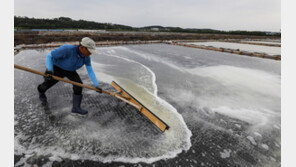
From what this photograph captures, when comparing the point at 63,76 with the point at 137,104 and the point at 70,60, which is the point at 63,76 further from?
the point at 137,104

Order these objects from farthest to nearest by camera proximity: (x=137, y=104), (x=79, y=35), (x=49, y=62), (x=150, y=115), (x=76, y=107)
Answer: (x=79, y=35) → (x=137, y=104) → (x=76, y=107) → (x=150, y=115) → (x=49, y=62)

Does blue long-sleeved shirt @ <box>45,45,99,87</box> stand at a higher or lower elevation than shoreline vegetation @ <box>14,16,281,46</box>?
lower

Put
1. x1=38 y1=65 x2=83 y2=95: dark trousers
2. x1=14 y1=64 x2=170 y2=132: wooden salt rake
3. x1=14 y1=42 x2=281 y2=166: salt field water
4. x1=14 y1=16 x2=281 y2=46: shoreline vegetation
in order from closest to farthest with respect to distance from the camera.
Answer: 1. x1=14 y1=42 x2=281 y2=166: salt field water
2. x1=14 y1=64 x2=170 y2=132: wooden salt rake
3. x1=38 y1=65 x2=83 y2=95: dark trousers
4. x1=14 y1=16 x2=281 y2=46: shoreline vegetation

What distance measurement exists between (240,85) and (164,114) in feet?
10.8

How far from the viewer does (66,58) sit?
2.54 m

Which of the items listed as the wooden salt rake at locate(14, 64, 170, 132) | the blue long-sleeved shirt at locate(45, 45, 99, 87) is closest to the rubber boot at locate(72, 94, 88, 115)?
the wooden salt rake at locate(14, 64, 170, 132)

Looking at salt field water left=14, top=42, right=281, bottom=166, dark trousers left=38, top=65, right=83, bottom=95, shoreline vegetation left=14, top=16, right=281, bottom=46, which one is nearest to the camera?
salt field water left=14, top=42, right=281, bottom=166

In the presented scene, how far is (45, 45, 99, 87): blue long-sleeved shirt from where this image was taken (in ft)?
8.07

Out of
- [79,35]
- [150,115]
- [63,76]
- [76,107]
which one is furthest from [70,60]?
[79,35]

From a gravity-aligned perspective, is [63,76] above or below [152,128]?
above

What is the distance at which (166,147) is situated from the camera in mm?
2213

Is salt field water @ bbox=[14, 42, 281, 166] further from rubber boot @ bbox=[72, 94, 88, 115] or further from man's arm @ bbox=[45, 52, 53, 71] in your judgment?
man's arm @ bbox=[45, 52, 53, 71]

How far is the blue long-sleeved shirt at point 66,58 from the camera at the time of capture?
96.9 inches

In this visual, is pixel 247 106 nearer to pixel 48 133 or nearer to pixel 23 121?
pixel 48 133
